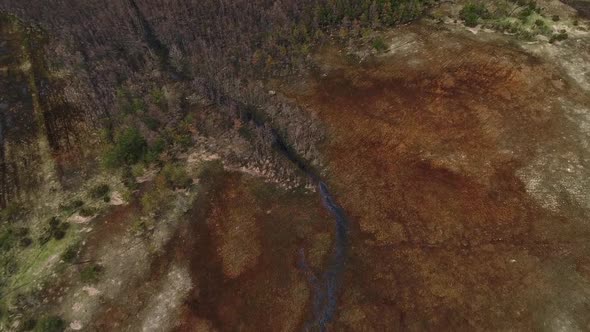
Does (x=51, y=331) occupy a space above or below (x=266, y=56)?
below

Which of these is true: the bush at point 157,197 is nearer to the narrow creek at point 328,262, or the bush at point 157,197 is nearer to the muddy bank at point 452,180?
the narrow creek at point 328,262

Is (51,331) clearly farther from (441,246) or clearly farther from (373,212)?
(441,246)

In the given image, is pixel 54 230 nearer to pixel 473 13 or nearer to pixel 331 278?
pixel 331 278

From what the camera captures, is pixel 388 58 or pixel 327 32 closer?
pixel 388 58

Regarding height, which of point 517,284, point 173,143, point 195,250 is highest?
point 173,143

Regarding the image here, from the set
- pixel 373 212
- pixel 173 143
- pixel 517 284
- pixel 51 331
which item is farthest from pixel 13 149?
pixel 517 284

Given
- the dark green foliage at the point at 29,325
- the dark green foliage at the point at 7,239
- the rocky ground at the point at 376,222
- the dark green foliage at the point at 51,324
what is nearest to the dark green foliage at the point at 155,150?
the rocky ground at the point at 376,222

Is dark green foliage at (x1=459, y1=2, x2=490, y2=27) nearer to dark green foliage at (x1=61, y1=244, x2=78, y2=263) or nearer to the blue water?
the blue water
